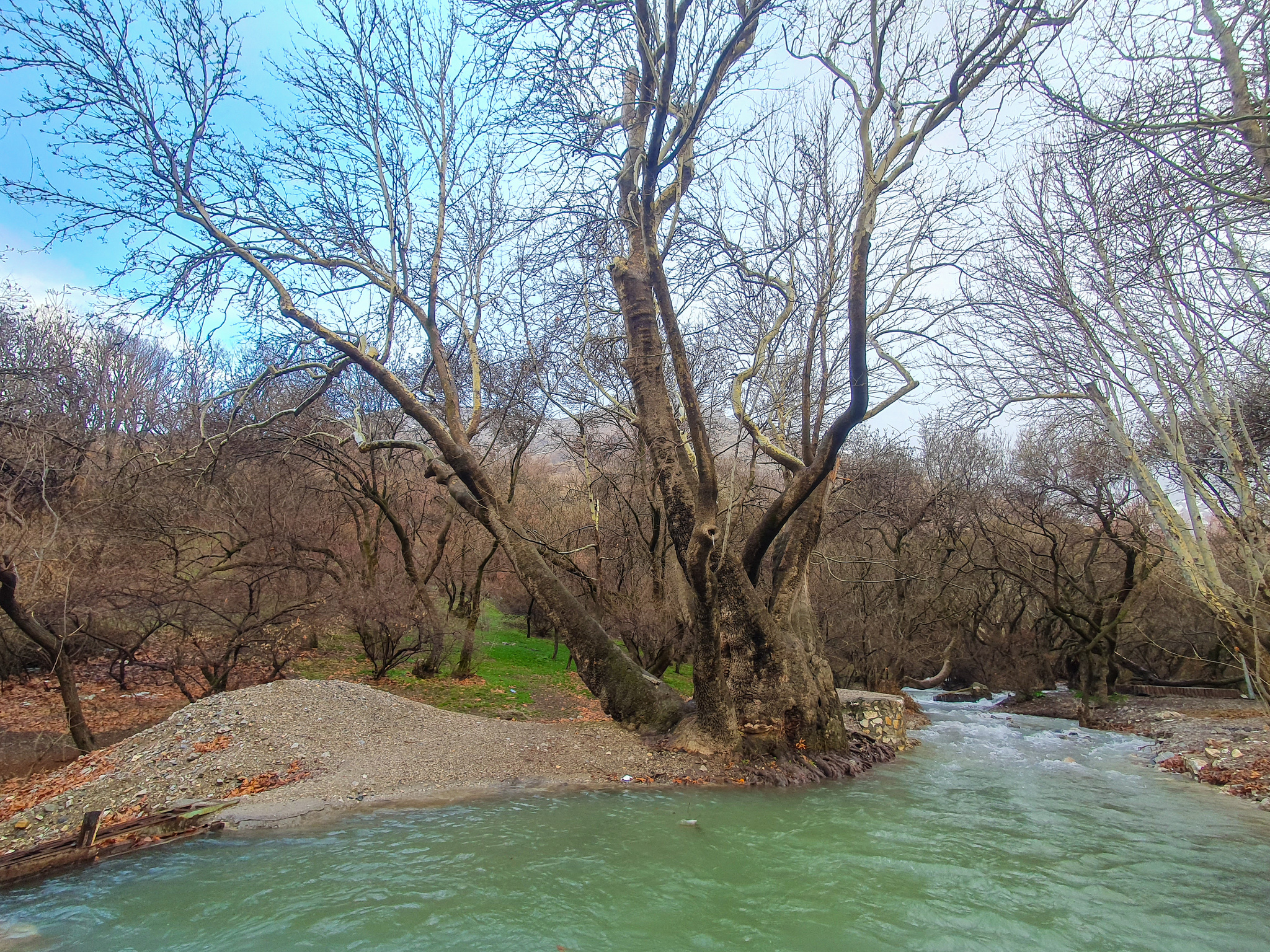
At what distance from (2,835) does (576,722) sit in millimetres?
6623

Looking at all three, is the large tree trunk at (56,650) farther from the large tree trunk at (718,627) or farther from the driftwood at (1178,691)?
the driftwood at (1178,691)

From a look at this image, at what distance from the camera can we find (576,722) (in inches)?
414

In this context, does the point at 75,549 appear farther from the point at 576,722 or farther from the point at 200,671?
the point at 576,722

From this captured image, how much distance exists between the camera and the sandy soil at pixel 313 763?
6613 millimetres

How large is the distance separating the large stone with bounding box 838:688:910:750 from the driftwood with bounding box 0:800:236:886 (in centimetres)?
863

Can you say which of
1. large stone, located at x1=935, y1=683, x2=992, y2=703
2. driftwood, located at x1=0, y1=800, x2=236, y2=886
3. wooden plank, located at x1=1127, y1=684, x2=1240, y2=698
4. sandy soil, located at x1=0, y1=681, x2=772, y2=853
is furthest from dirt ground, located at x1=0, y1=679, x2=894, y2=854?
wooden plank, located at x1=1127, y1=684, x2=1240, y2=698

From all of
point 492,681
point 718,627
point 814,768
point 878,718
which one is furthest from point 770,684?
point 492,681

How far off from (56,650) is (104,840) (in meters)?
4.52

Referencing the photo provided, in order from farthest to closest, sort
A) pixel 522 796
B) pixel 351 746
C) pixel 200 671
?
pixel 200 671
pixel 351 746
pixel 522 796

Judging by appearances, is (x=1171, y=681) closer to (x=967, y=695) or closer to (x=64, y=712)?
(x=967, y=695)

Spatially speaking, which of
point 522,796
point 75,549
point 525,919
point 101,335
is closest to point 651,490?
point 522,796

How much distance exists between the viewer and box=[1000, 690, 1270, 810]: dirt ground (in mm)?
9203

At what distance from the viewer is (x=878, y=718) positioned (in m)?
10.9

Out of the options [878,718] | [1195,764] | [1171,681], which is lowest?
[1195,764]
